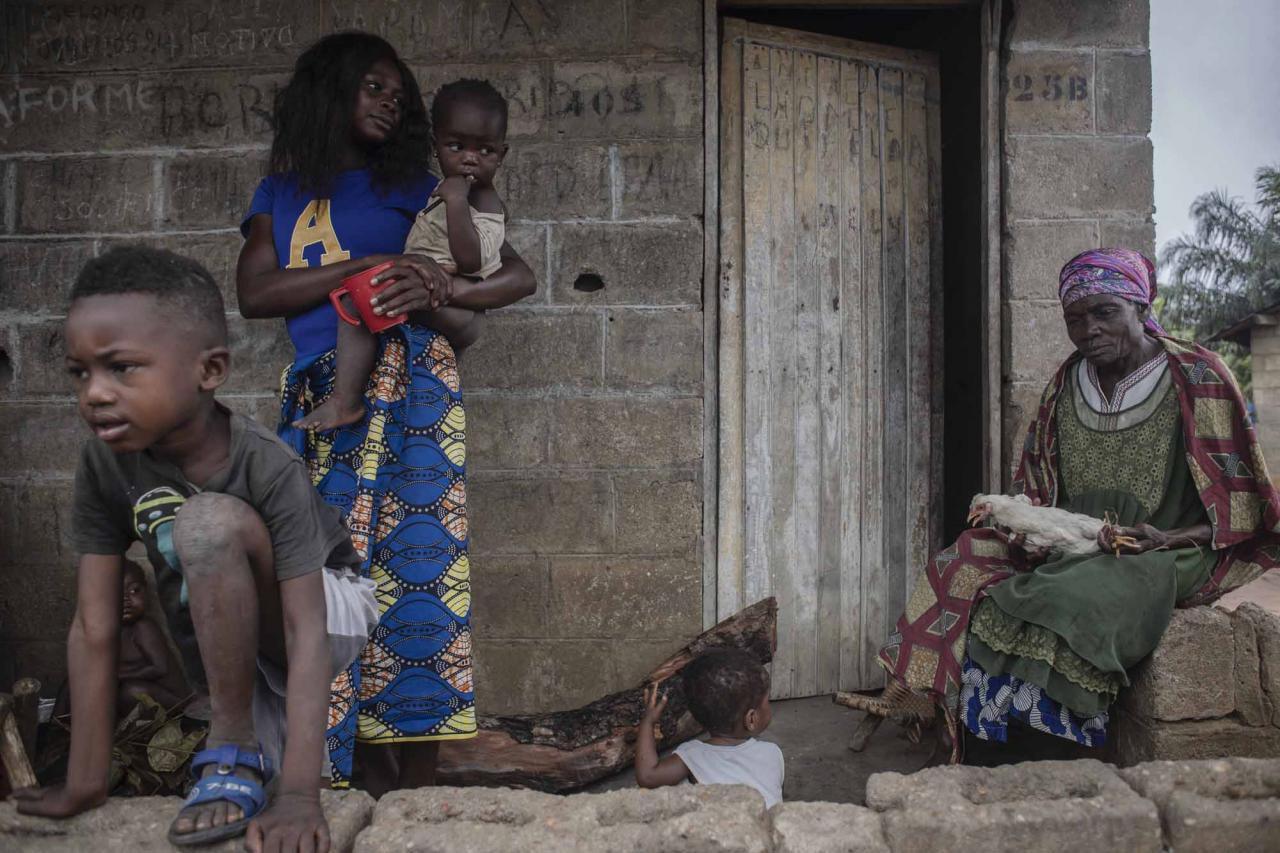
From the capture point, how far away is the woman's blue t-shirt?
251 cm

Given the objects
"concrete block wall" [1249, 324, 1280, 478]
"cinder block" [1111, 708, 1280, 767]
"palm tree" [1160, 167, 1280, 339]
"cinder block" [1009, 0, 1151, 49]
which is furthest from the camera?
"palm tree" [1160, 167, 1280, 339]

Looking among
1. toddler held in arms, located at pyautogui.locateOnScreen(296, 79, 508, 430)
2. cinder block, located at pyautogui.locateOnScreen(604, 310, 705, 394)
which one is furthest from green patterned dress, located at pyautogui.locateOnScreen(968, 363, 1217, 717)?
toddler held in arms, located at pyautogui.locateOnScreen(296, 79, 508, 430)

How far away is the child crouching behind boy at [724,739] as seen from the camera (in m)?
2.59

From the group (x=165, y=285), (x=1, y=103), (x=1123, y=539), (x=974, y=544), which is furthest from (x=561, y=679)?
(x=1, y=103)

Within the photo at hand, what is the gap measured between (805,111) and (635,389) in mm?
1259

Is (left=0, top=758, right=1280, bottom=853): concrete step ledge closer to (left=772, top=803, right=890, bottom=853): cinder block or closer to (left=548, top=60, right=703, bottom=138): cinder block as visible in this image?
(left=772, top=803, right=890, bottom=853): cinder block

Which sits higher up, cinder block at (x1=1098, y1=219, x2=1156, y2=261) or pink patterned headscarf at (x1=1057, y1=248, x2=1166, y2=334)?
cinder block at (x1=1098, y1=219, x2=1156, y2=261)

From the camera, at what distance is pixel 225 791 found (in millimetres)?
1809

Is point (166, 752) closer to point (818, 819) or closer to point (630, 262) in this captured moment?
point (818, 819)

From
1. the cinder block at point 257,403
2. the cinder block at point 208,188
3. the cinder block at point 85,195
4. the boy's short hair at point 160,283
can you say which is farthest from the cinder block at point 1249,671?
the cinder block at point 85,195

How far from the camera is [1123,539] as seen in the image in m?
2.76

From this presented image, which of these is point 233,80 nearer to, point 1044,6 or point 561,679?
point 561,679

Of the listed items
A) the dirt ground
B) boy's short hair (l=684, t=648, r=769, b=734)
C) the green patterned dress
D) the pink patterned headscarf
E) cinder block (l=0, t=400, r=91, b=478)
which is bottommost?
the dirt ground

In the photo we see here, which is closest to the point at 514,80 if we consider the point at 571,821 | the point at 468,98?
the point at 468,98
